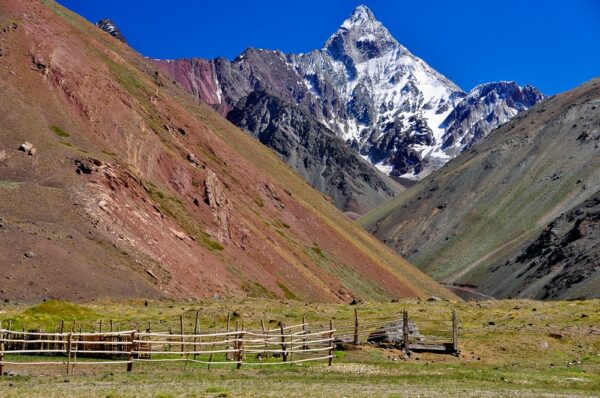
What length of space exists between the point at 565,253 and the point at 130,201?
356 feet

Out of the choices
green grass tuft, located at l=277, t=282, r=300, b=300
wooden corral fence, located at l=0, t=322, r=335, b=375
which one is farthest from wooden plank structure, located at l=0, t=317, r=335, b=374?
green grass tuft, located at l=277, t=282, r=300, b=300

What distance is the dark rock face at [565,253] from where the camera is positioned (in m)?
143

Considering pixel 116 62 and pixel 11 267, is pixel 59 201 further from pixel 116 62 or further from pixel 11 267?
pixel 116 62

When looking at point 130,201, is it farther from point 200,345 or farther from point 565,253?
point 565,253

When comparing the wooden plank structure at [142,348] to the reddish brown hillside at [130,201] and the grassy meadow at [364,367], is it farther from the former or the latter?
the reddish brown hillside at [130,201]

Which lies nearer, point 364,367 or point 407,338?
point 364,367

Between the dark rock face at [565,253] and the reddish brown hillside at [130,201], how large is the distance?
23.7 meters

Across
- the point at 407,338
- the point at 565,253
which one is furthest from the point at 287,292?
the point at 565,253

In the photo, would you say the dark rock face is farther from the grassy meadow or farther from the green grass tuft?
the grassy meadow

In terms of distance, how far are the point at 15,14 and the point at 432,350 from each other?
9549 cm

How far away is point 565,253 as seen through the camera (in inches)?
6235

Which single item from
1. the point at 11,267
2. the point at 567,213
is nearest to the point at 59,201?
the point at 11,267

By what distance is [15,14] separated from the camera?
11188 cm

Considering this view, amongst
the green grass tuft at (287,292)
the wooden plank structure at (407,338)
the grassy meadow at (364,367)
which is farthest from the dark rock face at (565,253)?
the wooden plank structure at (407,338)
